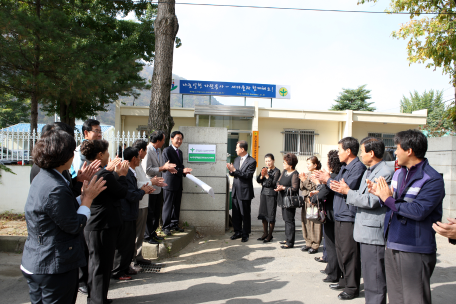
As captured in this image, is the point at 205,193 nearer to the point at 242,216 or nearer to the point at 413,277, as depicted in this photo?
the point at 242,216

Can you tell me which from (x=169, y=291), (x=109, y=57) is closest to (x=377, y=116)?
(x=109, y=57)

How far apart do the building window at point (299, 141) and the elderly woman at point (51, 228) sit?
15.3 metres

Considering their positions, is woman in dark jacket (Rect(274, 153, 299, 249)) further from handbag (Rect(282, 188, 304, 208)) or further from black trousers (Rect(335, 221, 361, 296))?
black trousers (Rect(335, 221, 361, 296))

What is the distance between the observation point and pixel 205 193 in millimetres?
6051

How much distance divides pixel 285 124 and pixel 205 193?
38.4ft

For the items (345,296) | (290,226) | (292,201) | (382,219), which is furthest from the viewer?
(290,226)

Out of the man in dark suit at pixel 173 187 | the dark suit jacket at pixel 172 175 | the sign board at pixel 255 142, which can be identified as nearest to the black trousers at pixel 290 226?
the man in dark suit at pixel 173 187

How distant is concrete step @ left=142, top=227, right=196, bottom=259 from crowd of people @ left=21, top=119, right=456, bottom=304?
156 mm

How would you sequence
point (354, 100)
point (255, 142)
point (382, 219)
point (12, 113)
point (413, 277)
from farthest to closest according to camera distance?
point (12, 113) < point (354, 100) < point (255, 142) < point (382, 219) < point (413, 277)

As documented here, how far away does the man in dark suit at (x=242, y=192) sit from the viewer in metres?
5.75

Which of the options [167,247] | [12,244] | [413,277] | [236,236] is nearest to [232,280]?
[167,247]

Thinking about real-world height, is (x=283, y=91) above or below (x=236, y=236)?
above

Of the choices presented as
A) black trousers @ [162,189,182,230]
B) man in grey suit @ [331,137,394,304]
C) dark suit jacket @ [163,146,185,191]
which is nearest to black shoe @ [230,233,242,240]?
black trousers @ [162,189,182,230]

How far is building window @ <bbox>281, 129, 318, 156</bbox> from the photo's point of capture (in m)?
16.9
